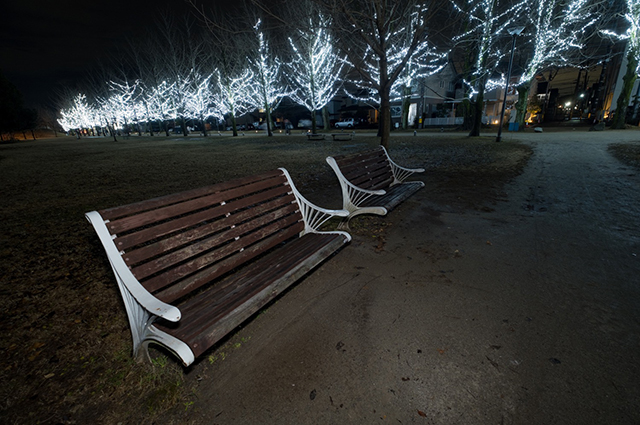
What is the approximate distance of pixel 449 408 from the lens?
167 cm

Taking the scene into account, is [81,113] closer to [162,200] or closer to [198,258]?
[162,200]

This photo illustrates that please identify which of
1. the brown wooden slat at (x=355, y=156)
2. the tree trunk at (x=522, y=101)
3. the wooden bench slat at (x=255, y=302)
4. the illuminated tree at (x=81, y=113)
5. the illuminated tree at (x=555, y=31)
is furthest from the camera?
the illuminated tree at (x=81, y=113)

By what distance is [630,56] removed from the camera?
Result: 63.4 ft

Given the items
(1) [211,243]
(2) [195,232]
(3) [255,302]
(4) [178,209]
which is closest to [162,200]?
(4) [178,209]

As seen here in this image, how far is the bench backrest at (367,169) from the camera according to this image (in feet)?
14.1

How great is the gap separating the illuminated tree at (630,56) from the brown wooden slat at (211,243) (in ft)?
82.8

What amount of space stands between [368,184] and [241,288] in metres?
3.04

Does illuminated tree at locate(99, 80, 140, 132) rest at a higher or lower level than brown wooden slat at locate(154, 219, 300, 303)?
higher

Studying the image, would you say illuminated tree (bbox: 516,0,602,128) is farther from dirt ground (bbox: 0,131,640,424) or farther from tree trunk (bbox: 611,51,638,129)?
dirt ground (bbox: 0,131,640,424)

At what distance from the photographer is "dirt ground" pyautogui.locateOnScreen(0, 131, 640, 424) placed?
5.61 ft

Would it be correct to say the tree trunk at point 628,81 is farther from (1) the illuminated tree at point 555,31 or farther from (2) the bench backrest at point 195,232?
(2) the bench backrest at point 195,232

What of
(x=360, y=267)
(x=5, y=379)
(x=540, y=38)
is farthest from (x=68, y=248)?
(x=540, y=38)

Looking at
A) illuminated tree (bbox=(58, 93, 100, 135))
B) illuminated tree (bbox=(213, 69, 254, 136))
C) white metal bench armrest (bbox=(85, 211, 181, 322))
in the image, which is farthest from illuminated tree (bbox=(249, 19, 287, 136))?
illuminated tree (bbox=(58, 93, 100, 135))

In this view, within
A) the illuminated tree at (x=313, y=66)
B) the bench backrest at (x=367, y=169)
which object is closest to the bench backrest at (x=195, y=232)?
the bench backrest at (x=367, y=169)
